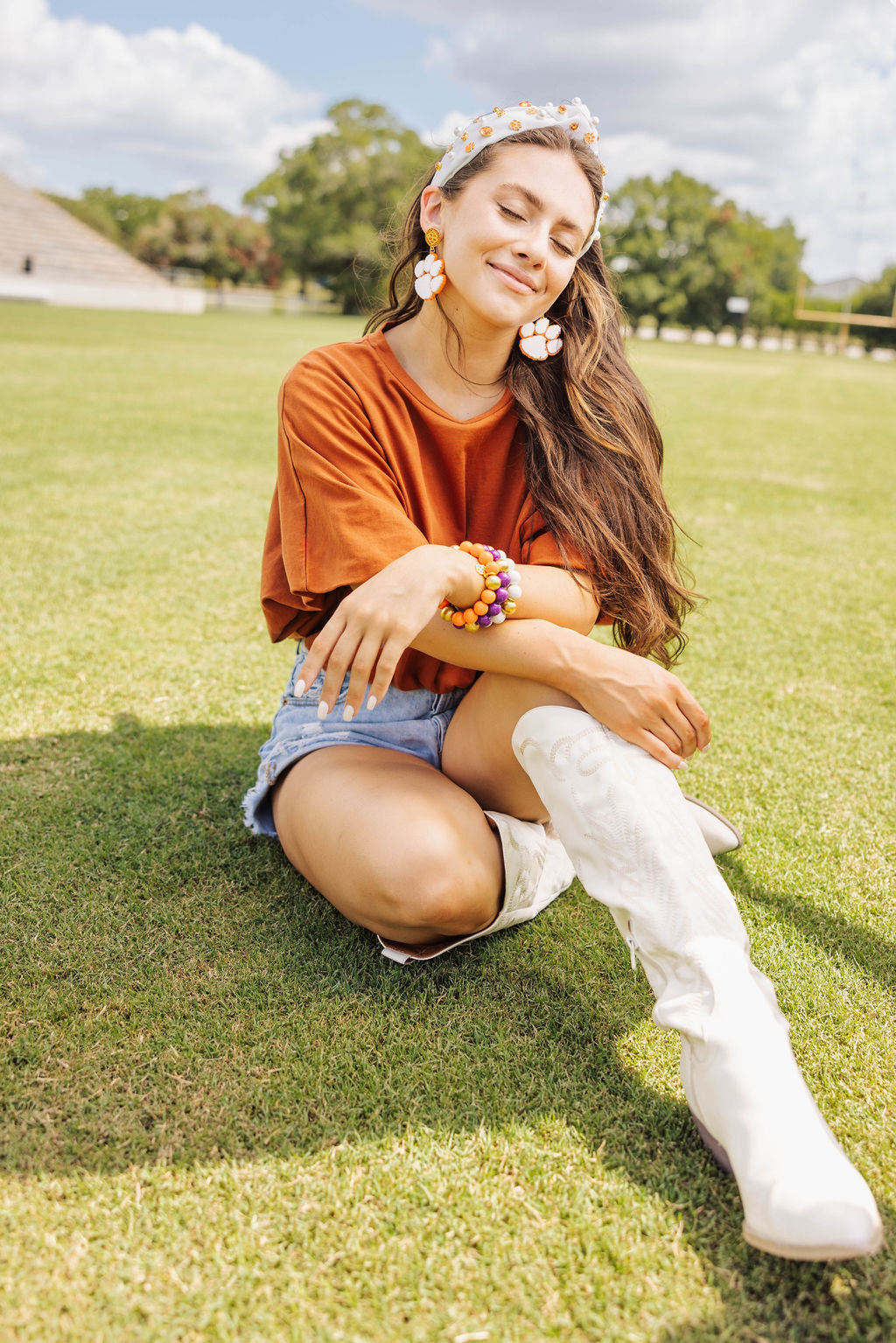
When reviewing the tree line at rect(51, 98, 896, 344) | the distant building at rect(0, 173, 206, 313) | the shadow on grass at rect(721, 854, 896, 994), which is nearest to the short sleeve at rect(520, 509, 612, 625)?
the shadow on grass at rect(721, 854, 896, 994)

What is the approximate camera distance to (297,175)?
67000 mm

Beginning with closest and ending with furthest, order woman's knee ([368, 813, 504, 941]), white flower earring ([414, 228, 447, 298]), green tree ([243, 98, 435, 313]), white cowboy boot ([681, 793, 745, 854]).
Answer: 1. woman's knee ([368, 813, 504, 941])
2. white flower earring ([414, 228, 447, 298])
3. white cowboy boot ([681, 793, 745, 854])
4. green tree ([243, 98, 435, 313])

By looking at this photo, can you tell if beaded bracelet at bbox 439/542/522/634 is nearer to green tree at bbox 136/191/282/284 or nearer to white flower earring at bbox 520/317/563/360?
white flower earring at bbox 520/317/563/360

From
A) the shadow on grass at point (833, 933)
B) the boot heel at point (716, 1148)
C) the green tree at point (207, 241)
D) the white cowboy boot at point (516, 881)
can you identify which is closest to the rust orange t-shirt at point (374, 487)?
the white cowboy boot at point (516, 881)

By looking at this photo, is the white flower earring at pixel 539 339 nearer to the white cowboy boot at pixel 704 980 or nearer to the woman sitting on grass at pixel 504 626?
the woman sitting on grass at pixel 504 626

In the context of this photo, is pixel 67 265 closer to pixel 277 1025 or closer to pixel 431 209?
pixel 431 209

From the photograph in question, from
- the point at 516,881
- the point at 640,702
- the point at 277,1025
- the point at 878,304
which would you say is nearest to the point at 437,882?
the point at 516,881

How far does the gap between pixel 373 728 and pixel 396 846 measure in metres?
0.41

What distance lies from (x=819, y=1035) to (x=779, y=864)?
2.22ft

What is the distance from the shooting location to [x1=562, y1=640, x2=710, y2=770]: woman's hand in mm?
1736

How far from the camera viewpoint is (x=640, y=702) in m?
1.74

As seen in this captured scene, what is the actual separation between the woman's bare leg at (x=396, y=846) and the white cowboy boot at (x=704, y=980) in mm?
207

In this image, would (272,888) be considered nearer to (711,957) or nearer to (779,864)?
(711,957)

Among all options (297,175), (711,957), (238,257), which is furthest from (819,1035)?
(238,257)
